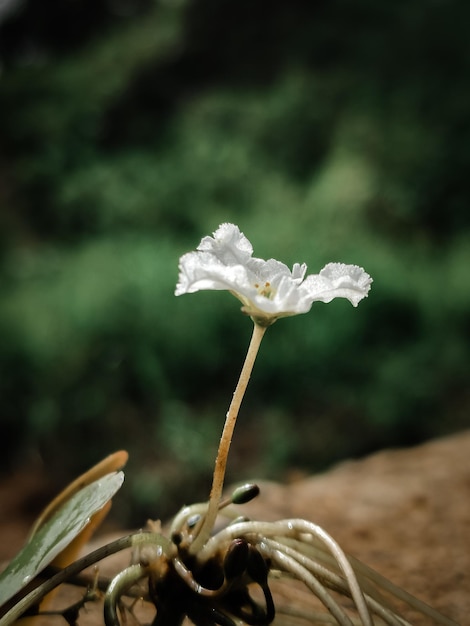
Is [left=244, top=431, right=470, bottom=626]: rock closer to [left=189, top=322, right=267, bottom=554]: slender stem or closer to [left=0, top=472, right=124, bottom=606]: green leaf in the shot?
[left=189, top=322, right=267, bottom=554]: slender stem

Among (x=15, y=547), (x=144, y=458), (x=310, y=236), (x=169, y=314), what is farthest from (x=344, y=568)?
(x=310, y=236)

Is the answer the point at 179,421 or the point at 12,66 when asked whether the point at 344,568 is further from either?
the point at 12,66

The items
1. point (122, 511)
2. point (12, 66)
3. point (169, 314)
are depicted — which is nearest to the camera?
point (122, 511)

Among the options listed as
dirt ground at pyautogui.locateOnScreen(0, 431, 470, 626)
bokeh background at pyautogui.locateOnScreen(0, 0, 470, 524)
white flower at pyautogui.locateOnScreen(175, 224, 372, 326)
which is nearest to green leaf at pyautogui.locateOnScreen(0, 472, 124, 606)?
white flower at pyautogui.locateOnScreen(175, 224, 372, 326)

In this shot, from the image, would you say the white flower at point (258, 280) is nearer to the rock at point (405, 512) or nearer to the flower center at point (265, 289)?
the flower center at point (265, 289)

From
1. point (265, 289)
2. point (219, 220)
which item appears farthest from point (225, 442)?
point (219, 220)

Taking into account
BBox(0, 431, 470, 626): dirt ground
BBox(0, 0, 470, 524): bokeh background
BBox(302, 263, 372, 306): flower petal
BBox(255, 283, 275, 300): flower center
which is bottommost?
BBox(0, 431, 470, 626): dirt ground
